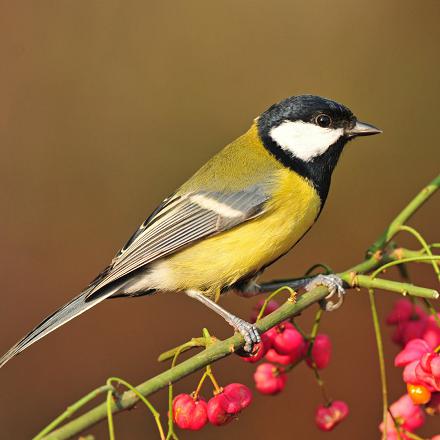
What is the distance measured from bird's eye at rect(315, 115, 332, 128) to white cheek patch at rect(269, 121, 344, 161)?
0.02m

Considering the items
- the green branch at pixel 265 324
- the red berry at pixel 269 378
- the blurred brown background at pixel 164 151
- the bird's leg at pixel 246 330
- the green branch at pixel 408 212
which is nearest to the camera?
the green branch at pixel 265 324

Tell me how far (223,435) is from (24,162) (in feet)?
6.88

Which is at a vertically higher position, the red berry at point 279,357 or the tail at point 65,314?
the tail at point 65,314

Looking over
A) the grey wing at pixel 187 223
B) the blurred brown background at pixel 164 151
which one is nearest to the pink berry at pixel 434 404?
the grey wing at pixel 187 223

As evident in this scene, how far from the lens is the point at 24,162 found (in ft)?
15.0

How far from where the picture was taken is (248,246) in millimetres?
2715

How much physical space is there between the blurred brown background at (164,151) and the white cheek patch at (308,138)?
1518 millimetres

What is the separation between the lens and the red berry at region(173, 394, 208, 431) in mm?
1978

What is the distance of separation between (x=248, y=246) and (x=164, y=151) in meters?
2.16

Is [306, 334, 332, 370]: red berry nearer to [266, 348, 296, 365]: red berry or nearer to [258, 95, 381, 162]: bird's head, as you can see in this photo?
[266, 348, 296, 365]: red berry

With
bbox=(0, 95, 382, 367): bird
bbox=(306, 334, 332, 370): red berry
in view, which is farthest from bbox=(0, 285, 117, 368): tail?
bbox=(306, 334, 332, 370): red berry

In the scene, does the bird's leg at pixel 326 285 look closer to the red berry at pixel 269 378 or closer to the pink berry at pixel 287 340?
the pink berry at pixel 287 340

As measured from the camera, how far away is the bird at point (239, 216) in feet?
8.95

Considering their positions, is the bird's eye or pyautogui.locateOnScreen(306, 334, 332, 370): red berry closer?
pyautogui.locateOnScreen(306, 334, 332, 370): red berry
